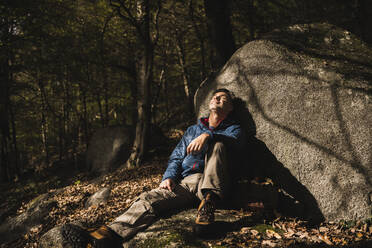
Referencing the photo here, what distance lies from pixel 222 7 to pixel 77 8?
6.90 meters

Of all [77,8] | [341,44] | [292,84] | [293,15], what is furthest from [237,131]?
[77,8]

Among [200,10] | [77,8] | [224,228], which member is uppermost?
[77,8]

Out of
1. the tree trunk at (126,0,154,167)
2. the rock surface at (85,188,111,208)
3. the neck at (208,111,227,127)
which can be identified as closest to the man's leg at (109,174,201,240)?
the neck at (208,111,227,127)

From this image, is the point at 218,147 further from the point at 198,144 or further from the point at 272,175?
the point at 272,175

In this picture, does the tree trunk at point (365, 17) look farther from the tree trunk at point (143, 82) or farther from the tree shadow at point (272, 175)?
the tree trunk at point (143, 82)

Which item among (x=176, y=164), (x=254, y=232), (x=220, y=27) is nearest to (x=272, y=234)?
(x=254, y=232)

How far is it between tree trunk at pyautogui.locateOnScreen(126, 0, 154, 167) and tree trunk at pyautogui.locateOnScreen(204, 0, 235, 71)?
1808 mm

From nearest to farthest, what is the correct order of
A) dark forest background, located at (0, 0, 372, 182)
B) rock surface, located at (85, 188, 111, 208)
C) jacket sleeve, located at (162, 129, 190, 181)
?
jacket sleeve, located at (162, 129, 190, 181) < rock surface, located at (85, 188, 111, 208) < dark forest background, located at (0, 0, 372, 182)

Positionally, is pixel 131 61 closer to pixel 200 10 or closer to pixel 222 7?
pixel 200 10

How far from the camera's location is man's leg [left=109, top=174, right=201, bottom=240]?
10.0 ft

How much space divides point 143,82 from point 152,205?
180 inches

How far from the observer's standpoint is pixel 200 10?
9.22 metres

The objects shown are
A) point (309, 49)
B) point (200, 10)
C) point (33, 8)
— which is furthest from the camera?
point (200, 10)

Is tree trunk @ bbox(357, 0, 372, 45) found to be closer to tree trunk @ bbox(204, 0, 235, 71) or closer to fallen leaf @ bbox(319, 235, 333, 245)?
tree trunk @ bbox(204, 0, 235, 71)
